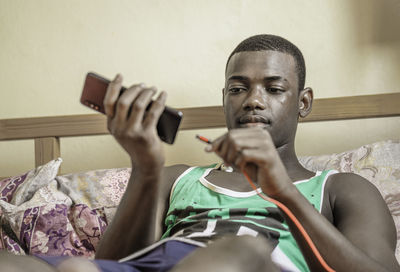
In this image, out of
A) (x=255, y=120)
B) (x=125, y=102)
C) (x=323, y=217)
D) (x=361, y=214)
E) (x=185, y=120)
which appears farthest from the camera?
(x=185, y=120)

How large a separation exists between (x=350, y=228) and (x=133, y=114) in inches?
19.9

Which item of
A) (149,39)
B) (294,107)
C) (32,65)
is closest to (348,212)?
(294,107)

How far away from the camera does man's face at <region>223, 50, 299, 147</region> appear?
1.11m

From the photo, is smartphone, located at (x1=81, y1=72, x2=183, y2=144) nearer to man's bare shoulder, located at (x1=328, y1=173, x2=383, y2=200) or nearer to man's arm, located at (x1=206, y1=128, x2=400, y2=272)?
man's arm, located at (x1=206, y1=128, x2=400, y2=272)

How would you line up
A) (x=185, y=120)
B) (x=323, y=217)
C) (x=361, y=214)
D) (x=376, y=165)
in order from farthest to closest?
(x=185, y=120) < (x=376, y=165) < (x=361, y=214) < (x=323, y=217)

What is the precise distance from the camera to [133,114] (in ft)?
2.38

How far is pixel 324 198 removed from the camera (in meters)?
1.02

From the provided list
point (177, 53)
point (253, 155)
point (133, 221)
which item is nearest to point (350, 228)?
point (253, 155)

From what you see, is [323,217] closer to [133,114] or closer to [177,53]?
[133,114]

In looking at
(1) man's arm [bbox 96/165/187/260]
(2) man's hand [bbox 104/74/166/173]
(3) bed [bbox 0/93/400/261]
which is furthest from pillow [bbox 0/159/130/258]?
(2) man's hand [bbox 104/74/166/173]

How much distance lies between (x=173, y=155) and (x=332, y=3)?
2.59ft

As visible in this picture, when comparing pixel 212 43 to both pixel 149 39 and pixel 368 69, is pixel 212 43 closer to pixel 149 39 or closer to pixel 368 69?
pixel 149 39

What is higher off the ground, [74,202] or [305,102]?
[305,102]

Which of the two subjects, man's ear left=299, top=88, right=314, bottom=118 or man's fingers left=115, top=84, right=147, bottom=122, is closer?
man's fingers left=115, top=84, right=147, bottom=122
